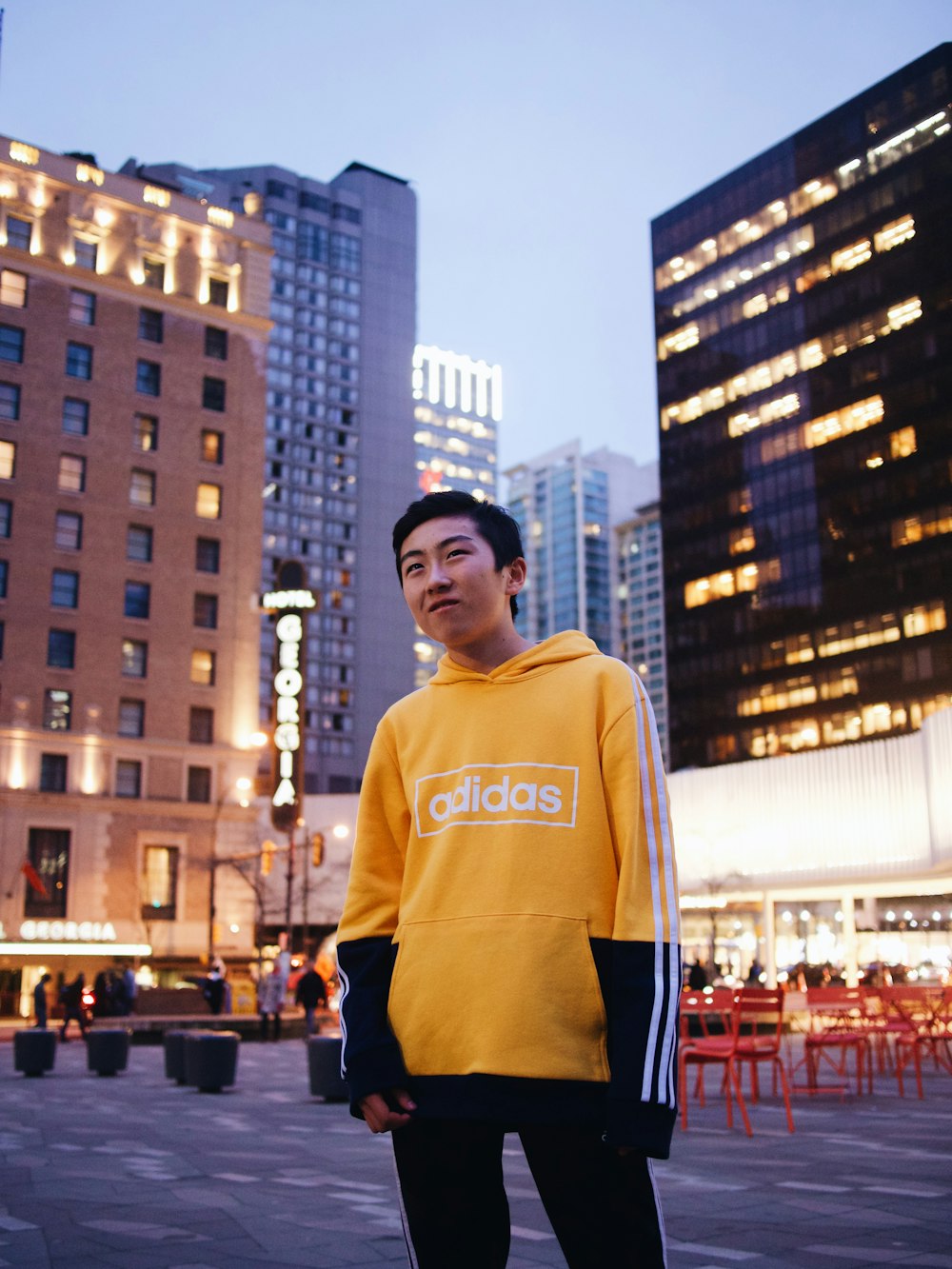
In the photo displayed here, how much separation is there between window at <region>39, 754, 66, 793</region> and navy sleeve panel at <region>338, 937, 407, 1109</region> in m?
46.7

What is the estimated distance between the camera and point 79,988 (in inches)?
1253

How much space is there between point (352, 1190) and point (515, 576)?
6339 mm

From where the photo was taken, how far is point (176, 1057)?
17.9 metres

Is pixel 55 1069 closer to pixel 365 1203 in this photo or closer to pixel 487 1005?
pixel 365 1203

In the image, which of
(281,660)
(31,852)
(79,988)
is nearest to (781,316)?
(281,660)

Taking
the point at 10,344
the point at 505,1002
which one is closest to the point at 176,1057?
the point at 505,1002

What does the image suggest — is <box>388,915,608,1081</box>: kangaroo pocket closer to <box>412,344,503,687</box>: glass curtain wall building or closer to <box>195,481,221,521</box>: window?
<box>195,481,221,521</box>: window

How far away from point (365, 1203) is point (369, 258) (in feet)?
375

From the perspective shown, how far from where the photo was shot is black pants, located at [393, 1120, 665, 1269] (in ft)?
7.68

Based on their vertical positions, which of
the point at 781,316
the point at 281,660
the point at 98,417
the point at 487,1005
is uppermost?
the point at 781,316

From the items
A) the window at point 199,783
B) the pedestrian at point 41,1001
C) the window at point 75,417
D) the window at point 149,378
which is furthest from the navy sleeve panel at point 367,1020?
the window at point 149,378

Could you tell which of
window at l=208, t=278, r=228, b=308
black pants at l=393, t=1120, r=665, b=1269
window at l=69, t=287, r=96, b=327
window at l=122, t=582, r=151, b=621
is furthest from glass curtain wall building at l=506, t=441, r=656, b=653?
black pants at l=393, t=1120, r=665, b=1269

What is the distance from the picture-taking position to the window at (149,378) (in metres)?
51.9

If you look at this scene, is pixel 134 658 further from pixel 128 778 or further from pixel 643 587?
pixel 643 587
